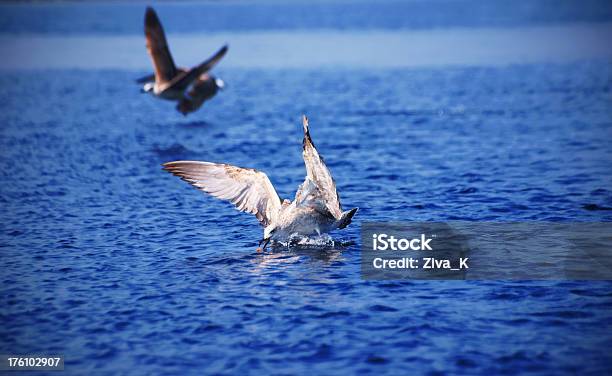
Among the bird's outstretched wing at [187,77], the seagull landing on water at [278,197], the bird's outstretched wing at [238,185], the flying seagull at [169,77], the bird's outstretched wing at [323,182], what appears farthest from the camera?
the flying seagull at [169,77]

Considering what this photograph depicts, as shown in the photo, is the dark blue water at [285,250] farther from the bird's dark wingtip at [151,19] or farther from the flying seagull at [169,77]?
the bird's dark wingtip at [151,19]

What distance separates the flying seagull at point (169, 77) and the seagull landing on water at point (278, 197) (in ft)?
27.0

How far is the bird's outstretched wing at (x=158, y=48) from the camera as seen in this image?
24.1 metres

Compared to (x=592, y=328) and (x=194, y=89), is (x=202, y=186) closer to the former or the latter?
(x=592, y=328)

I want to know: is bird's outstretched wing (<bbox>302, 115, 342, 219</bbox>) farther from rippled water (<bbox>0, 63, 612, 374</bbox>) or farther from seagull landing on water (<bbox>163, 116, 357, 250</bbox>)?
rippled water (<bbox>0, 63, 612, 374</bbox>)

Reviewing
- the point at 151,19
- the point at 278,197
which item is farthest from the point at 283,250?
the point at 151,19

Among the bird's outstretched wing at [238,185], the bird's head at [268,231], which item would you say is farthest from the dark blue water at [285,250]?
the bird's outstretched wing at [238,185]

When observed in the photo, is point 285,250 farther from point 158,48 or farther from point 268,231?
point 158,48

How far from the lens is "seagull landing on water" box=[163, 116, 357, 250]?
14.3 m

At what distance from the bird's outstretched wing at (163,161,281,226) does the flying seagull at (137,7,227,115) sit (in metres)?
8.11

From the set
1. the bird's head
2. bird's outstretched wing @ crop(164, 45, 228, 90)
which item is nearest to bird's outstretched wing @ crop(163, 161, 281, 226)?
the bird's head

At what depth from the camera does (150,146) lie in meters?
25.2

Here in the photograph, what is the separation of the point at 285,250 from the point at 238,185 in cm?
138

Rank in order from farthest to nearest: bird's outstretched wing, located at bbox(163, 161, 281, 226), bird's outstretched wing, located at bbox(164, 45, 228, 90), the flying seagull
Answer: the flying seagull → bird's outstretched wing, located at bbox(164, 45, 228, 90) → bird's outstretched wing, located at bbox(163, 161, 281, 226)
